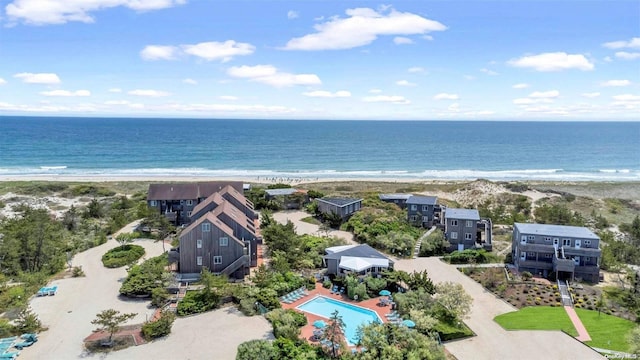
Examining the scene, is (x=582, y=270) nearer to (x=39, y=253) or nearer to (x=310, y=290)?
(x=310, y=290)

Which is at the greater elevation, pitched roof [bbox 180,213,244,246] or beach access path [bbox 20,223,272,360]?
pitched roof [bbox 180,213,244,246]

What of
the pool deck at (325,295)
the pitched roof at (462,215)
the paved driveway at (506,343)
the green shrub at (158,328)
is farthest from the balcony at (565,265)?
the green shrub at (158,328)

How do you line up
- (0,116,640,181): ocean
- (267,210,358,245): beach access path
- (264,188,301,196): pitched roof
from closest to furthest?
1. (267,210,358,245): beach access path
2. (264,188,301,196): pitched roof
3. (0,116,640,181): ocean

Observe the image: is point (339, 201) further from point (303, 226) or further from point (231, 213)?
point (231, 213)

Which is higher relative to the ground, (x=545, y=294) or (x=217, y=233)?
(x=217, y=233)

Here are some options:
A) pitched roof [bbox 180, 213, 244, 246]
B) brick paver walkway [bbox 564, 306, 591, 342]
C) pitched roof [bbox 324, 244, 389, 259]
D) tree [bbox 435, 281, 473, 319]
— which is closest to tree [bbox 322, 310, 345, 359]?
tree [bbox 435, 281, 473, 319]

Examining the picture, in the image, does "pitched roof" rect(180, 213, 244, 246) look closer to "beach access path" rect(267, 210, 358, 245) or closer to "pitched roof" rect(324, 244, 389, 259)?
"pitched roof" rect(324, 244, 389, 259)

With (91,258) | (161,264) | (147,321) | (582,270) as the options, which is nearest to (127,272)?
(161,264)

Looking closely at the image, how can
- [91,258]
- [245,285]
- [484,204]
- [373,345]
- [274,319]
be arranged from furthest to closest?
[484,204] → [91,258] → [245,285] → [274,319] → [373,345]
